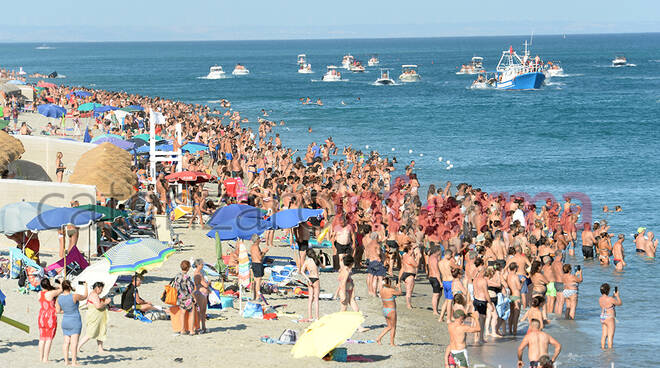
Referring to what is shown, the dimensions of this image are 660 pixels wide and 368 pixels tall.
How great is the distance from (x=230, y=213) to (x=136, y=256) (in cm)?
295

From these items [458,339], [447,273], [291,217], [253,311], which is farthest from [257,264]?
[458,339]

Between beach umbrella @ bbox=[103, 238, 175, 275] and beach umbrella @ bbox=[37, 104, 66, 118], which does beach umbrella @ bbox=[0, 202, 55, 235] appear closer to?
beach umbrella @ bbox=[103, 238, 175, 275]

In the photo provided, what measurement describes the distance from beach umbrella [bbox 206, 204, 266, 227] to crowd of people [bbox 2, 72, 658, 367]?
76 cm

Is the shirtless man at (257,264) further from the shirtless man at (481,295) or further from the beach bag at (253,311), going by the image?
the shirtless man at (481,295)

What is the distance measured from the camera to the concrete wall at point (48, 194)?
55.1 ft

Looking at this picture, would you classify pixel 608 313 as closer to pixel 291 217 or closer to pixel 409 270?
pixel 409 270

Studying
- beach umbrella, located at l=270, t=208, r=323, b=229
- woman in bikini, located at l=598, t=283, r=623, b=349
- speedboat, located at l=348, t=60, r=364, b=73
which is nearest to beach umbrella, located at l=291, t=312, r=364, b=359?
woman in bikini, located at l=598, t=283, r=623, b=349

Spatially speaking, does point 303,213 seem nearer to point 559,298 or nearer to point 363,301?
point 363,301

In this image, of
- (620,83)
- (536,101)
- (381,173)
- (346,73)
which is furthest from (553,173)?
(346,73)

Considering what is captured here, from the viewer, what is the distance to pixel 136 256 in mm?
12680

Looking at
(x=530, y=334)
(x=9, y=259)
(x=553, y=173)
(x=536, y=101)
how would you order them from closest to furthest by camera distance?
(x=530, y=334), (x=9, y=259), (x=553, y=173), (x=536, y=101)

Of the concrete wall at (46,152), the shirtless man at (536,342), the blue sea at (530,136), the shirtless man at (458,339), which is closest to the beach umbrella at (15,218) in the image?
the shirtless man at (458,339)

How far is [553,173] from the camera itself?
1531 inches

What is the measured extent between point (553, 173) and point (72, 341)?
31361 millimetres
